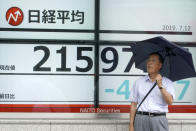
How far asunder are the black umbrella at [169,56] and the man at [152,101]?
9cm

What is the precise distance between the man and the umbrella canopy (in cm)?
9

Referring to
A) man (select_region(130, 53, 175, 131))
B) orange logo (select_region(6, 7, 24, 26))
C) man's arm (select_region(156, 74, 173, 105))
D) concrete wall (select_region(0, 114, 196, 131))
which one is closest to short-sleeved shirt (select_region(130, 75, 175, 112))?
man (select_region(130, 53, 175, 131))

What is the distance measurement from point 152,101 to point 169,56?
654mm

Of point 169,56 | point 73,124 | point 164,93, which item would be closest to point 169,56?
point 169,56

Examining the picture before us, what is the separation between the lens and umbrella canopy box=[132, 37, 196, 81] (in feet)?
18.4

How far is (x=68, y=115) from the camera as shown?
23.4ft

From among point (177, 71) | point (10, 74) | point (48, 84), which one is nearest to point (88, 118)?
point (48, 84)

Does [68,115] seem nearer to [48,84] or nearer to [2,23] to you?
[48,84]

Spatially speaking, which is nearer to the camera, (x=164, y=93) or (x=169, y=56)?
(x=164, y=93)

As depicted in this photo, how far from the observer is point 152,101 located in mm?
5750

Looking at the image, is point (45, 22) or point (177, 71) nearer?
point (177, 71)

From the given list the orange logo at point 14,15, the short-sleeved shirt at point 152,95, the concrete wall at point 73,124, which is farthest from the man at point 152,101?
the orange logo at point 14,15

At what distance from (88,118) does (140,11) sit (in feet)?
6.70

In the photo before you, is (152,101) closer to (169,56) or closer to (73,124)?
(169,56)
